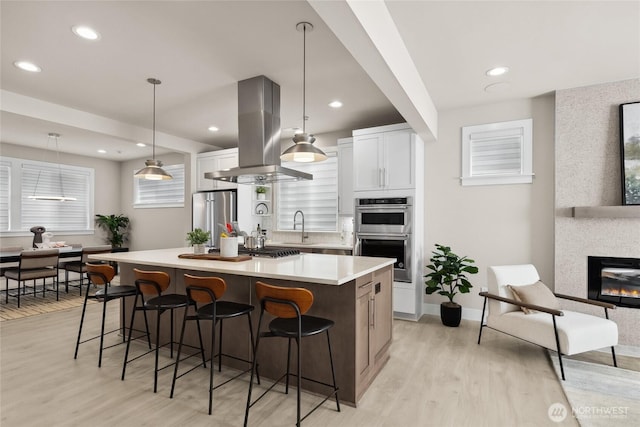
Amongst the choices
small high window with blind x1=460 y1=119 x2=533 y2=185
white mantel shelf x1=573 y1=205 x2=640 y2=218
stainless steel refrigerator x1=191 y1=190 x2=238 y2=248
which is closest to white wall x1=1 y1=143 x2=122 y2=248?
stainless steel refrigerator x1=191 y1=190 x2=238 y2=248

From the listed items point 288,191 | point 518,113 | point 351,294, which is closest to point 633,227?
point 518,113

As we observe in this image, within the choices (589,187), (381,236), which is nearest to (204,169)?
(381,236)

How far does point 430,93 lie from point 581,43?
58.5 inches

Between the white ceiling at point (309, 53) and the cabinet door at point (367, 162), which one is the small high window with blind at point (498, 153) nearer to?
the white ceiling at point (309, 53)

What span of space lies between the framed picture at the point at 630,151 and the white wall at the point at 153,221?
652 centimetres

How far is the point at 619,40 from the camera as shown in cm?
287

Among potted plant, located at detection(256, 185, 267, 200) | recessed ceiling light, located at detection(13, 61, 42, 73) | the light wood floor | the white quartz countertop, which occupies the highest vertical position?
recessed ceiling light, located at detection(13, 61, 42, 73)

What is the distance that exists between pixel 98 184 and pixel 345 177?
6267mm

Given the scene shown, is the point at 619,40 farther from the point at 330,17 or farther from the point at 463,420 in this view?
the point at 463,420

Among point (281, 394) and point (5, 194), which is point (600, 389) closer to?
point (281, 394)

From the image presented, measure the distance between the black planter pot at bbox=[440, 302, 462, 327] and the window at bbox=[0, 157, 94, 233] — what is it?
781 cm

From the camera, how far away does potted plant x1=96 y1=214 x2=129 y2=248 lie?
783 centimetres

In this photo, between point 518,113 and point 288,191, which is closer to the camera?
point 518,113

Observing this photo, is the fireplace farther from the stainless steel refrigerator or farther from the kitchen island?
the stainless steel refrigerator
